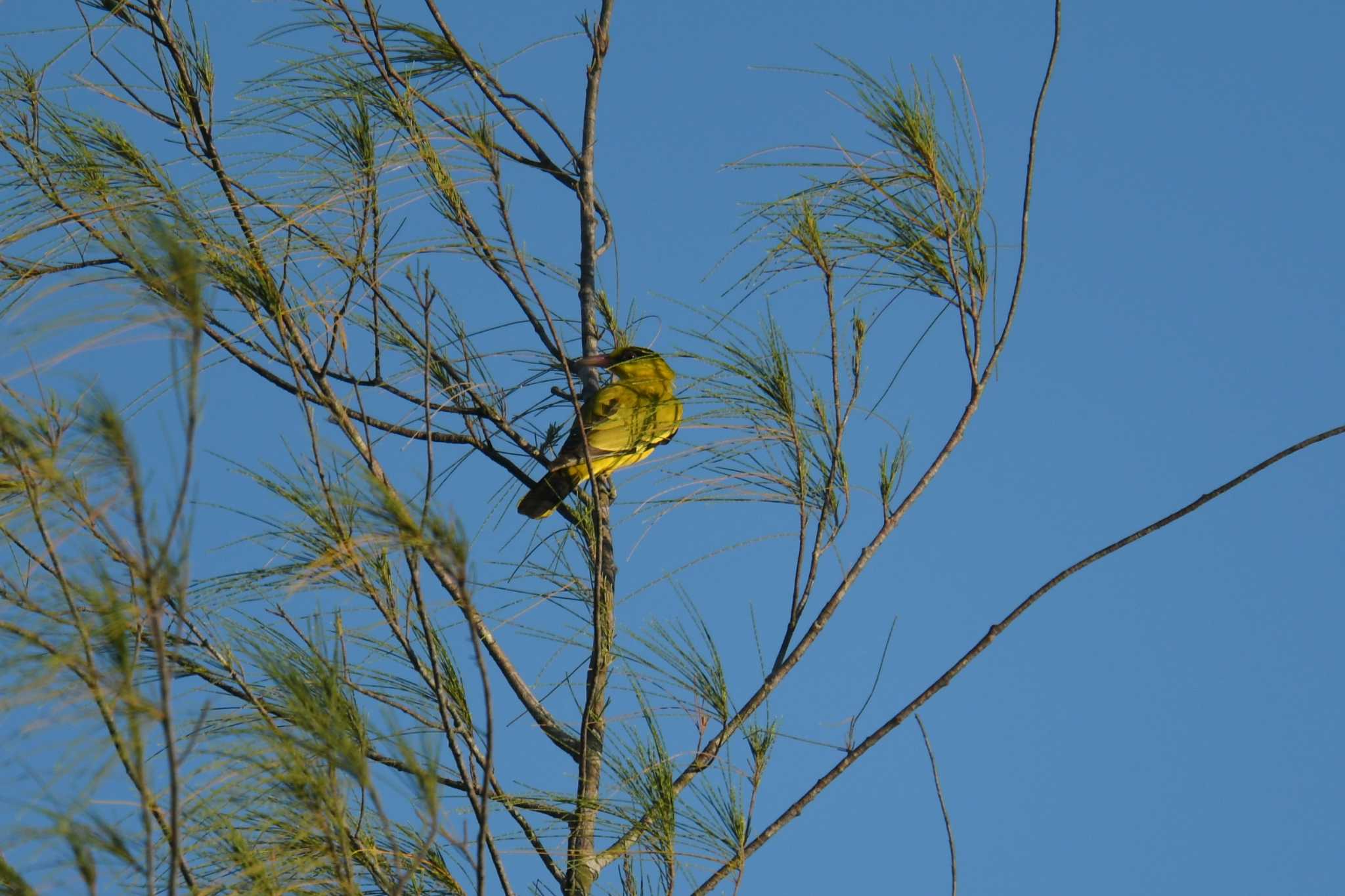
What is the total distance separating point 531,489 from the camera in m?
2.64

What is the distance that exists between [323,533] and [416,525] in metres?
0.63

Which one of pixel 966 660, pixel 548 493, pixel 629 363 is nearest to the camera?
pixel 966 660

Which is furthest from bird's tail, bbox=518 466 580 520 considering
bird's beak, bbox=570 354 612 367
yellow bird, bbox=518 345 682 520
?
bird's beak, bbox=570 354 612 367

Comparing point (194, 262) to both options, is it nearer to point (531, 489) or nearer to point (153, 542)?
point (153, 542)

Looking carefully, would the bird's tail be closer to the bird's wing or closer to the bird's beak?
the bird's wing

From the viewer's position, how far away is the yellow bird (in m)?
2.45

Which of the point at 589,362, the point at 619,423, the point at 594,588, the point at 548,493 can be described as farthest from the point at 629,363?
the point at 594,588

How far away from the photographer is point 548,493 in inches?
125

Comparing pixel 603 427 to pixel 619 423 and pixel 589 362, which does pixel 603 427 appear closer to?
pixel 619 423

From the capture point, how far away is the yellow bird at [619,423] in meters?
2.45

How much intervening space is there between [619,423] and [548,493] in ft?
1.93

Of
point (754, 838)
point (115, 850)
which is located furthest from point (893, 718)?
point (115, 850)

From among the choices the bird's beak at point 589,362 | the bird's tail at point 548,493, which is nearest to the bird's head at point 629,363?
the bird's beak at point 589,362

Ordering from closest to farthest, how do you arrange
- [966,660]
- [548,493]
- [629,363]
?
[966,660] → [629,363] → [548,493]
